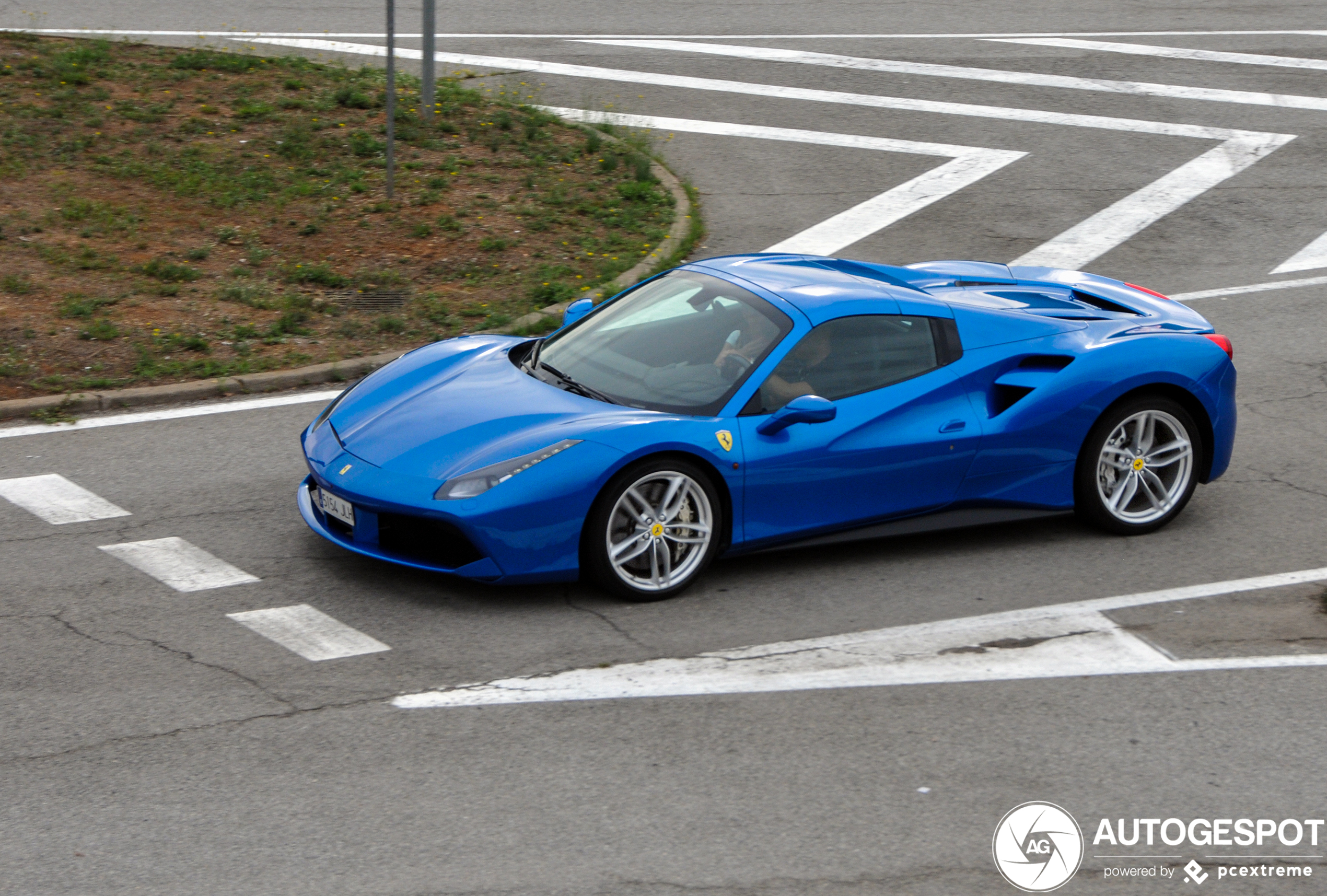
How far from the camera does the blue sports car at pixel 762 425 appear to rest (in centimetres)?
602

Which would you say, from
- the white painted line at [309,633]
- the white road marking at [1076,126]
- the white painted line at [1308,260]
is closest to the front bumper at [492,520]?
the white painted line at [309,633]

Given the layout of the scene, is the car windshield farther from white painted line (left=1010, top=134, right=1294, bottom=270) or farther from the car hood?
white painted line (left=1010, top=134, right=1294, bottom=270)

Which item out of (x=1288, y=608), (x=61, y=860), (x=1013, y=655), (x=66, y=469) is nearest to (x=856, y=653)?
(x=1013, y=655)

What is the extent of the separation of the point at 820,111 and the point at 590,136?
3.24m

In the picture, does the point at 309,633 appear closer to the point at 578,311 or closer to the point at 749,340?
the point at 749,340

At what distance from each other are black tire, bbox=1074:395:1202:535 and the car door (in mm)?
729

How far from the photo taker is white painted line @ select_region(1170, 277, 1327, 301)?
11086 millimetres

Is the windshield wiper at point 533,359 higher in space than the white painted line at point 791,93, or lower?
lower

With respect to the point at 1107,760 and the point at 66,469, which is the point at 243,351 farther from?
the point at 1107,760

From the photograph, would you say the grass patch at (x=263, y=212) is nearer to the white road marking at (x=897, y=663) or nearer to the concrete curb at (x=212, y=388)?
the concrete curb at (x=212, y=388)

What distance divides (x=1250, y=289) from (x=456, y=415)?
7.39 m

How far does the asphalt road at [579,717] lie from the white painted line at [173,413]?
0.45 ft

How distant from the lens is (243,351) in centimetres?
962

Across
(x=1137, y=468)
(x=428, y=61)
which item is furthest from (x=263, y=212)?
(x=1137, y=468)
